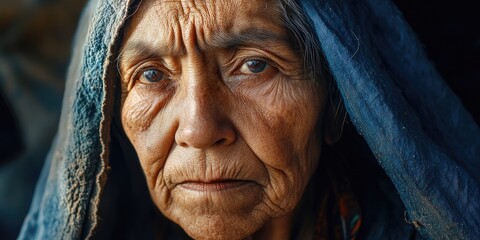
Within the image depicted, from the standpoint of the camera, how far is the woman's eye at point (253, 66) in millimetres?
1989

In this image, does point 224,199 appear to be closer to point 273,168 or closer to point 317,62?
point 273,168

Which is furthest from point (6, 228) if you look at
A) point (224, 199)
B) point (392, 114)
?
point (392, 114)

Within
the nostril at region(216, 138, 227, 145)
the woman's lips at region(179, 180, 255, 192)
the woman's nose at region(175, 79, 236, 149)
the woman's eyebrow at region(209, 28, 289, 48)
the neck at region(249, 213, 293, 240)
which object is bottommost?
the neck at region(249, 213, 293, 240)

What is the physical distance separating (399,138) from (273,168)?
0.35 m

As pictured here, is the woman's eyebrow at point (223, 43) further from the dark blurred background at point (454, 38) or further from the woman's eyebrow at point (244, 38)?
the dark blurred background at point (454, 38)

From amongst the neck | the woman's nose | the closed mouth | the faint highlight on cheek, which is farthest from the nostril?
the neck

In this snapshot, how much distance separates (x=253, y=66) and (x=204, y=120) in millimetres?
212

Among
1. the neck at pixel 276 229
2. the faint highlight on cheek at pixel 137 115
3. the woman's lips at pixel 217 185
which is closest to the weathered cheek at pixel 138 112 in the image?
the faint highlight on cheek at pixel 137 115

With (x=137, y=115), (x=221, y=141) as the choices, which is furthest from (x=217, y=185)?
(x=137, y=115)

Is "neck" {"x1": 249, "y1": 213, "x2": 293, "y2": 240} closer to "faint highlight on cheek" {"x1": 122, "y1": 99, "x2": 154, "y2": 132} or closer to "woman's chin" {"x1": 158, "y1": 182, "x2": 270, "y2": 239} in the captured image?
"woman's chin" {"x1": 158, "y1": 182, "x2": 270, "y2": 239}

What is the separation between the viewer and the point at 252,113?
1968 mm

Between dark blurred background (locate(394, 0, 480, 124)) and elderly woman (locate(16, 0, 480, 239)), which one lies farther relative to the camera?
dark blurred background (locate(394, 0, 480, 124))

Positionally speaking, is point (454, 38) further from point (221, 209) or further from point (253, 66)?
point (221, 209)

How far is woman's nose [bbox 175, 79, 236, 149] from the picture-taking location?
1.89 m
